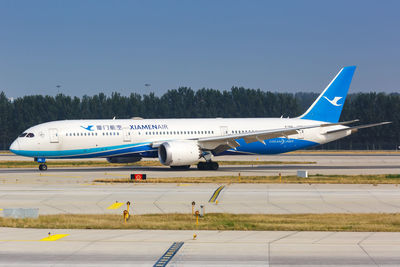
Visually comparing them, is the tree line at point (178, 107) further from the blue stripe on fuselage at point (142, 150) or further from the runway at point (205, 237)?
the runway at point (205, 237)

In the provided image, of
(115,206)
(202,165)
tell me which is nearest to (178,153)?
(202,165)

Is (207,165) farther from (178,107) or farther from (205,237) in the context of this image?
(178,107)

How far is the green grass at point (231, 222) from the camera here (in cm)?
2180

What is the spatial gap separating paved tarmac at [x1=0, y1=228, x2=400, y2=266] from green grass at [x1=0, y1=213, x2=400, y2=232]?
2.88ft

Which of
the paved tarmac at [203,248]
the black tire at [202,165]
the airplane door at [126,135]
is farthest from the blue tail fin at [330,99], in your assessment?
the paved tarmac at [203,248]

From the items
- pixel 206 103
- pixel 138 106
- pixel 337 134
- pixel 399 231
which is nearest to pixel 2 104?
pixel 138 106

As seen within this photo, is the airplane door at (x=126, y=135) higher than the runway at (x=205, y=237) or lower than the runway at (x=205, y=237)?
higher

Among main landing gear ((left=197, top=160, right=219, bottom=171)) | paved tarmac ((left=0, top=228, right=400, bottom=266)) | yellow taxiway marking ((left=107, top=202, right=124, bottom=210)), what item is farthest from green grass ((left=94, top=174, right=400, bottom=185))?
paved tarmac ((left=0, top=228, right=400, bottom=266))

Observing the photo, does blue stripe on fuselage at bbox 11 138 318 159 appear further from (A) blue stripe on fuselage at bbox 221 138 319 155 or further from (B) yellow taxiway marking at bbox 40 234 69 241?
(B) yellow taxiway marking at bbox 40 234 69 241

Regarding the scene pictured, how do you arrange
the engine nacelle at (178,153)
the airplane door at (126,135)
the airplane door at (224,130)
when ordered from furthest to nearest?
the airplane door at (224,130), the airplane door at (126,135), the engine nacelle at (178,153)

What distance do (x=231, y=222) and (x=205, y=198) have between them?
844cm

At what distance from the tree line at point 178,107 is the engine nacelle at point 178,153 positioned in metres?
77.3

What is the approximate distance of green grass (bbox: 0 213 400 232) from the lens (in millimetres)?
21797

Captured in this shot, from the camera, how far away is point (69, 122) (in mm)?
51969
